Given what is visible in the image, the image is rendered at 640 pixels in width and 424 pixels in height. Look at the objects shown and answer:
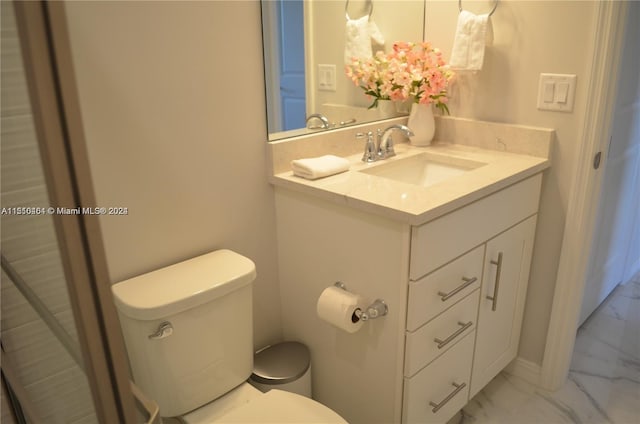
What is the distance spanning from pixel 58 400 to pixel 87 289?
2.09ft

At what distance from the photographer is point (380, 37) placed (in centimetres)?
190

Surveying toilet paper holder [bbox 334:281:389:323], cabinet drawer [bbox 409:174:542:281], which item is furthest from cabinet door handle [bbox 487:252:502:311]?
toilet paper holder [bbox 334:281:389:323]

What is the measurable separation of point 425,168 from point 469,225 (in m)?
0.47

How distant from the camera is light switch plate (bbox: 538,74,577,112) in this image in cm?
162

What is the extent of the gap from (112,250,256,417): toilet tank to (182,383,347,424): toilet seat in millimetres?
32

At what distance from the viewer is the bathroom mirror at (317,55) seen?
1.53 meters

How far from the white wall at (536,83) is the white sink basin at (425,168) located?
234mm

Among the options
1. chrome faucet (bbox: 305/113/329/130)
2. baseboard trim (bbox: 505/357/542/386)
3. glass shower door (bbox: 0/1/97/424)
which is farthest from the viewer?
baseboard trim (bbox: 505/357/542/386)

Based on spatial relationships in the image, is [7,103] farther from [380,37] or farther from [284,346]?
[380,37]

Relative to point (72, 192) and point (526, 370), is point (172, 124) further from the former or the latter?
point (526, 370)

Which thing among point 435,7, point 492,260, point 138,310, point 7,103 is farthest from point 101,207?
point 435,7

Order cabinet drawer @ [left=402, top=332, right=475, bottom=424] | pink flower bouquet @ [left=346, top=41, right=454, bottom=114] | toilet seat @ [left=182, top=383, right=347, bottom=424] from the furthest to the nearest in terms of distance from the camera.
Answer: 1. pink flower bouquet @ [left=346, top=41, right=454, bottom=114]
2. cabinet drawer @ [left=402, top=332, right=475, bottom=424]
3. toilet seat @ [left=182, top=383, right=347, bottom=424]

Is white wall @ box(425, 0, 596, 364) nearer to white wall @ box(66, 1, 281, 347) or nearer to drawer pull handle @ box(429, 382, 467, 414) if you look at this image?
drawer pull handle @ box(429, 382, 467, 414)

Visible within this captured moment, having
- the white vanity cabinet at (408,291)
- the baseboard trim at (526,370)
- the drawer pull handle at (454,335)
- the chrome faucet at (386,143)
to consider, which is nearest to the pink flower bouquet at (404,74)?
the chrome faucet at (386,143)
